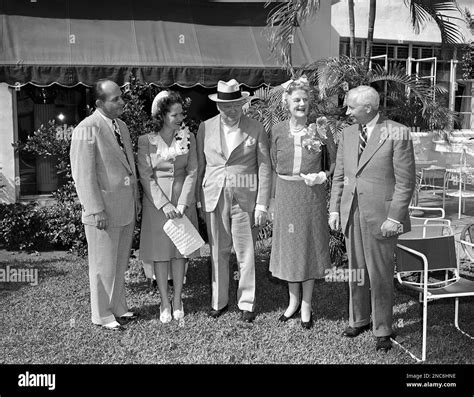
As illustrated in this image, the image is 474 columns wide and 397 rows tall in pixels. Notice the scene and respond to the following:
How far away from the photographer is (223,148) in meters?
5.29

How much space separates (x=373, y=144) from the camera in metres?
4.62

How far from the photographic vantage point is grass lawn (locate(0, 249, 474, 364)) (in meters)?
4.71

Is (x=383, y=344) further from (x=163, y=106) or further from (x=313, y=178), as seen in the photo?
(x=163, y=106)

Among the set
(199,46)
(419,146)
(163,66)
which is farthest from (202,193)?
(419,146)

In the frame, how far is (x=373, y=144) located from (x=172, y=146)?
1768 millimetres

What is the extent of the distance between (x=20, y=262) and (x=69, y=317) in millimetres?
2571

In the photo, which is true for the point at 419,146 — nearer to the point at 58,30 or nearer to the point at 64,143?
the point at 58,30

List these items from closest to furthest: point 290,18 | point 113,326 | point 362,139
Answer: point 362,139 < point 113,326 < point 290,18

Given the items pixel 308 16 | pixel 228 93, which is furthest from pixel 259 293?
pixel 308 16

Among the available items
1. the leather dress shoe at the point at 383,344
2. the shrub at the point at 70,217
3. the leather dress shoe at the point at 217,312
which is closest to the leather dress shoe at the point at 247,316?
the leather dress shoe at the point at 217,312

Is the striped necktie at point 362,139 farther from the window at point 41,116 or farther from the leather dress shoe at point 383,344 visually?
the window at point 41,116

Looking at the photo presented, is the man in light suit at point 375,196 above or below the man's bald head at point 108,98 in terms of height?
below

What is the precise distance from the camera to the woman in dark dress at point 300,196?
5133mm

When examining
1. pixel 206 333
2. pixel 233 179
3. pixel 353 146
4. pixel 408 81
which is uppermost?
pixel 408 81
